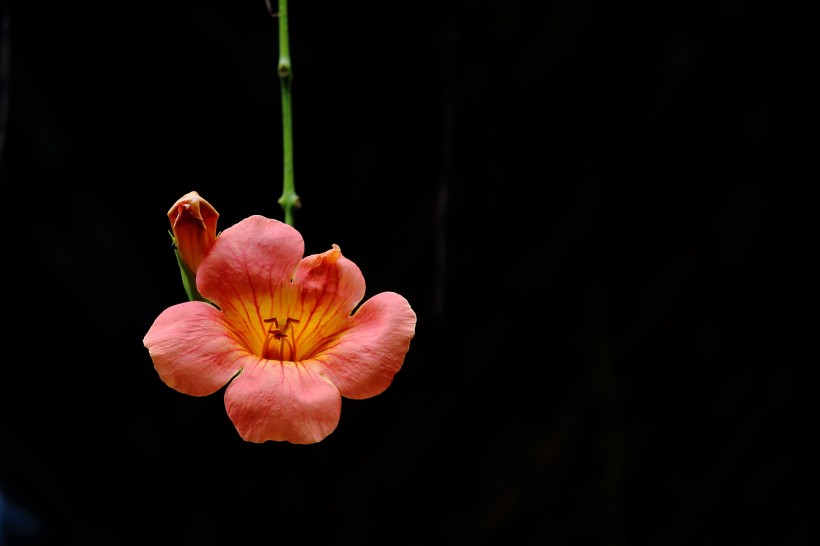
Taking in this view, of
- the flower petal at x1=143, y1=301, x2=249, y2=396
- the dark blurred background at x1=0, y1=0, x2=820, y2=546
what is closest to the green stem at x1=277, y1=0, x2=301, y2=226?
the flower petal at x1=143, y1=301, x2=249, y2=396

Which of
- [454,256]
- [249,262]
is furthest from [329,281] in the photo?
[454,256]

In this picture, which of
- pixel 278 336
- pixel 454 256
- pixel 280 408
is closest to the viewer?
pixel 280 408

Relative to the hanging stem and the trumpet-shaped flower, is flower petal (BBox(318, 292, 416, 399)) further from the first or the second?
the hanging stem

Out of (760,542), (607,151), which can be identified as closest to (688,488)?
(760,542)

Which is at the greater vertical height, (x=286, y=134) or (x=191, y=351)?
(x=286, y=134)

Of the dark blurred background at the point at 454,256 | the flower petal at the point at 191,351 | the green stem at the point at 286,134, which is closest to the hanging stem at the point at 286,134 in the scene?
the green stem at the point at 286,134

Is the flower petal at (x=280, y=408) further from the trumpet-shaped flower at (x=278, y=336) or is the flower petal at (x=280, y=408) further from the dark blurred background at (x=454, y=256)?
the dark blurred background at (x=454, y=256)

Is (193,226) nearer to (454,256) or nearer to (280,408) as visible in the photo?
(280,408)

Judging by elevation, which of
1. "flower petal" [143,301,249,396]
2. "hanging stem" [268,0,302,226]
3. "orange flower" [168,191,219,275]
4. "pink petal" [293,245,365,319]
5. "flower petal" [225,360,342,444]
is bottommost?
"flower petal" [225,360,342,444]
